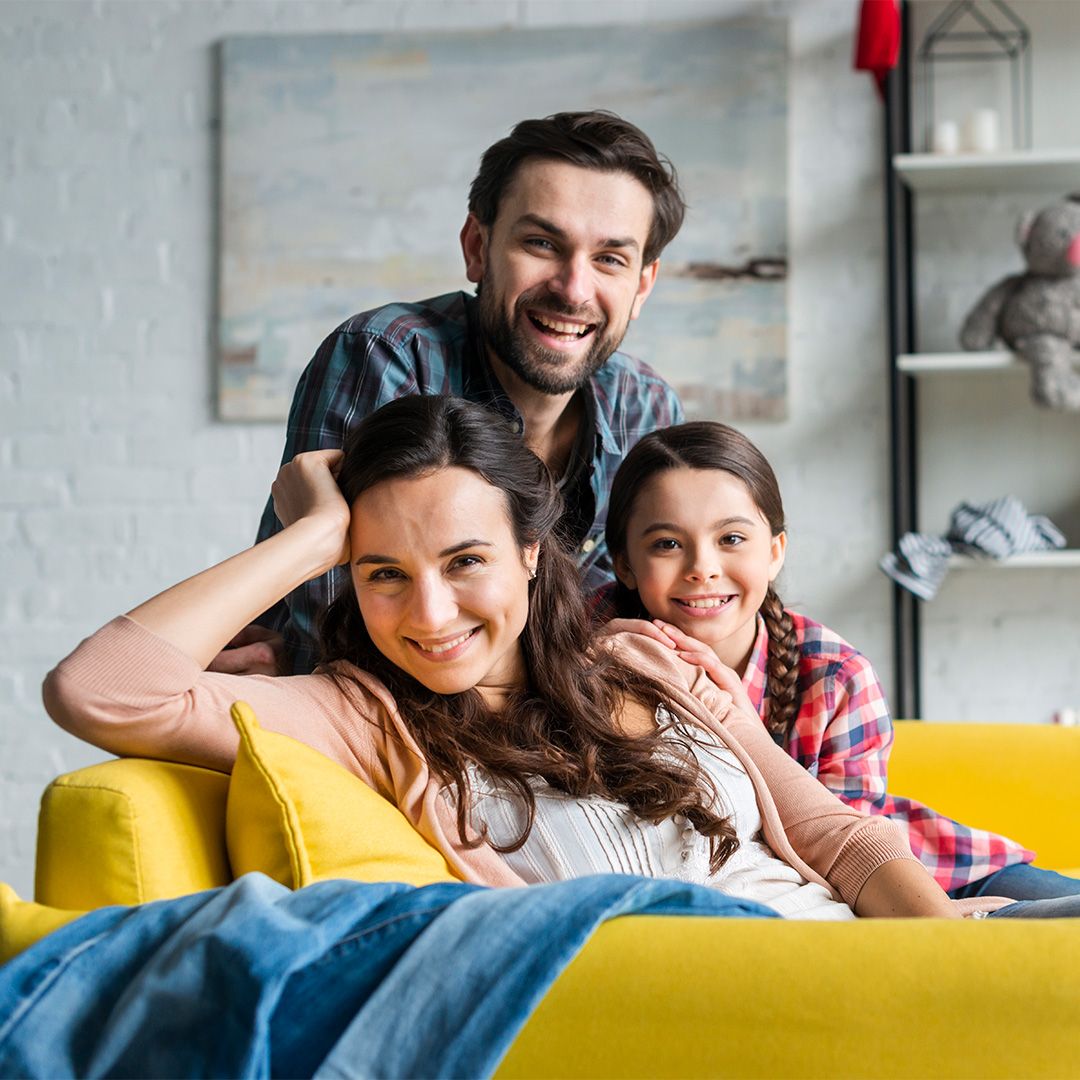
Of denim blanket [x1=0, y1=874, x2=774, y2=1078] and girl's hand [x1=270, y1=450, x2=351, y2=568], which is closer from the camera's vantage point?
denim blanket [x1=0, y1=874, x2=774, y2=1078]

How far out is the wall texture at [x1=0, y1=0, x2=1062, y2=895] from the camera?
9.77 ft

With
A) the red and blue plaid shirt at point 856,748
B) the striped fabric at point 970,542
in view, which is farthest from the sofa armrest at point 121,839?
the striped fabric at point 970,542

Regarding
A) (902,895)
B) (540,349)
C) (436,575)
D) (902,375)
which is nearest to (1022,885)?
(902,895)

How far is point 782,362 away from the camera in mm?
2828

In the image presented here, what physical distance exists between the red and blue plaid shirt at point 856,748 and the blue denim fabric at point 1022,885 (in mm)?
11

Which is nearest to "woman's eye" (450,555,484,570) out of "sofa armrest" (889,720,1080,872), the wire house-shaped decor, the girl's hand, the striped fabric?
the girl's hand

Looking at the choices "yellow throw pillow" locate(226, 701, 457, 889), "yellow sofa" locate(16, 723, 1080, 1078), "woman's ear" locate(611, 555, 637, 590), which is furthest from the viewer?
"woman's ear" locate(611, 555, 637, 590)

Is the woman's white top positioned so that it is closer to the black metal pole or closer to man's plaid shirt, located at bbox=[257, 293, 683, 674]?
man's plaid shirt, located at bbox=[257, 293, 683, 674]

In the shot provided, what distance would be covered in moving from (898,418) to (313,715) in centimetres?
191

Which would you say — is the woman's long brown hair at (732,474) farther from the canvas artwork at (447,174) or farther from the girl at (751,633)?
the canvas artwork at (447,174)

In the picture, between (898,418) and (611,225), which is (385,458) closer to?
(611,225)

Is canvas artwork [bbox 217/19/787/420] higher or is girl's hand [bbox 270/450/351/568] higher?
canvas artwork [bbox 217/19/787/420]

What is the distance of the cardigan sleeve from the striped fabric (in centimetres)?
174

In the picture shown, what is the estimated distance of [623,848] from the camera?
112cm
